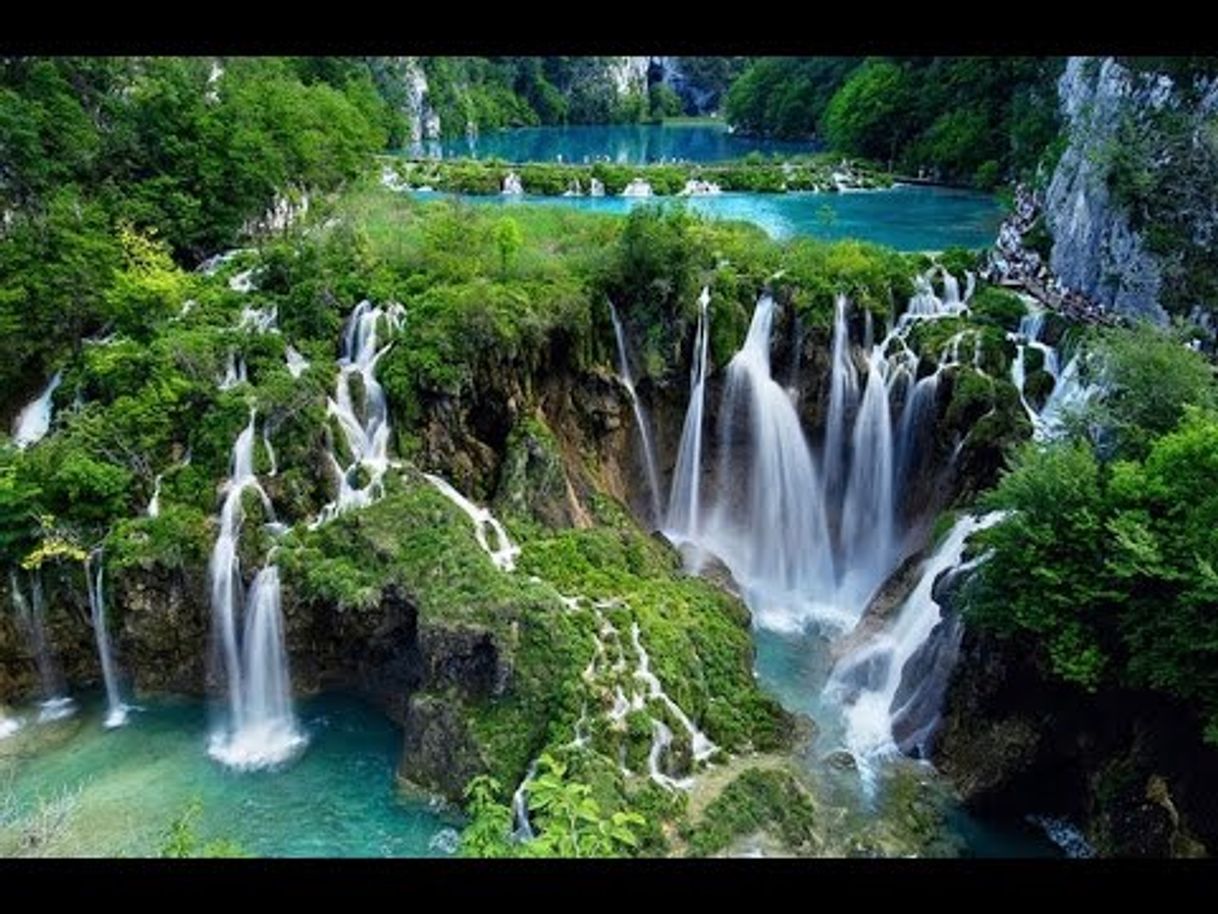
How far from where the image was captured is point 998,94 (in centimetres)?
4631

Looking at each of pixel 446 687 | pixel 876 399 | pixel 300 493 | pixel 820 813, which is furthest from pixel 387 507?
pixel 876 399

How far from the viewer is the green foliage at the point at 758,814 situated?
13.7m

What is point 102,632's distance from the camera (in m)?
17.3

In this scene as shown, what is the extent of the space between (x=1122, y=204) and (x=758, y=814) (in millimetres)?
15942

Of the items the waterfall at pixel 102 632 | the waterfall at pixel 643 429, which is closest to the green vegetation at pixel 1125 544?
the waterfall at pixel 643 429

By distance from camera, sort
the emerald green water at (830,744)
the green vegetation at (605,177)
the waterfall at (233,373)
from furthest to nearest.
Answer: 1. the green vegetation at (605,177)
2. the waterfall at (233,373)
3. the emerald green water at (830,744)

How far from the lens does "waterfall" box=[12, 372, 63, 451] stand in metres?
19.9

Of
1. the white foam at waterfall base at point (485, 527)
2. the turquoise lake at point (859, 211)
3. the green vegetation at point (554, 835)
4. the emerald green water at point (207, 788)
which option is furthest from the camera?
the turquoise lake at point (859, 211)

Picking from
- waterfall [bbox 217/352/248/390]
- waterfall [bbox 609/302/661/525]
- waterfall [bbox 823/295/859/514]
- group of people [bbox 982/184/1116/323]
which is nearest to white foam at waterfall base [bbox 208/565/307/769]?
waterfall [bbox 217/352/248/390]

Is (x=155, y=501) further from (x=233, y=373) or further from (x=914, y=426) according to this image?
(x=914, y=426)

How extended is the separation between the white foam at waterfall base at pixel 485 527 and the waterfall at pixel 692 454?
5.20m

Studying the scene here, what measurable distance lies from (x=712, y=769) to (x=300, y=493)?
8.53 metres

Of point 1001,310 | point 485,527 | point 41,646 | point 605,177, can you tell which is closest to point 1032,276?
point 1001,310

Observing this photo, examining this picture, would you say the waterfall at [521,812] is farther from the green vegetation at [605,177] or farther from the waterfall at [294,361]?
the green vegetation at [605,177]
